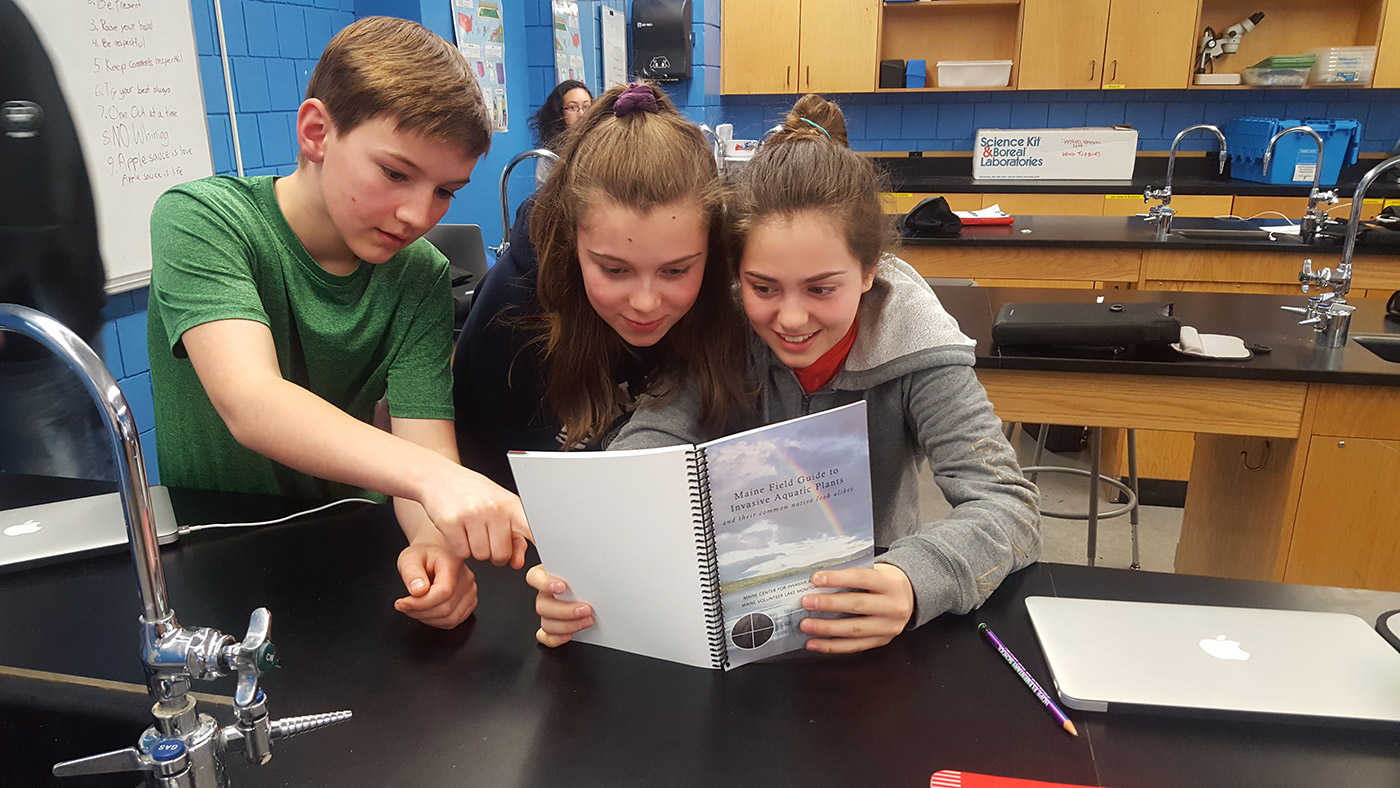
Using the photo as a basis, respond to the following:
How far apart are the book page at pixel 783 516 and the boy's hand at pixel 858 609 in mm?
12

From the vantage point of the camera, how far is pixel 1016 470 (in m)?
1.00

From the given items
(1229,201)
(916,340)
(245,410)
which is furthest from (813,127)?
(1229,201)

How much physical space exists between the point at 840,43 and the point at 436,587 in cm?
482

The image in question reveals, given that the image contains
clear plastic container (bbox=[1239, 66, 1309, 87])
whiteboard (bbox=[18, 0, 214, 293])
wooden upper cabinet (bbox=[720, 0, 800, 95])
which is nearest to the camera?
Result: whiteboard (bbox=[18, 0, 214, 293])

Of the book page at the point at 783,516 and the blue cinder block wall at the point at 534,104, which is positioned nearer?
the book page at the point at 783,516

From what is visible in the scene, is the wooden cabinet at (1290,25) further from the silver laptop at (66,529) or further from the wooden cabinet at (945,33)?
the silver laptop at (66,529)

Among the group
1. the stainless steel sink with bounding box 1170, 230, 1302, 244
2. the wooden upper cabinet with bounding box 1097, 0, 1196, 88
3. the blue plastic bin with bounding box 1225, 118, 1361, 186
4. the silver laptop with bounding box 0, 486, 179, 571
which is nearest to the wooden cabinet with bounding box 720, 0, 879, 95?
the wooden upper cabinet with bounding box 1097, 0, 1196, 88

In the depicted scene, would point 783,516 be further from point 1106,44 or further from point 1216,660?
point 1106,44

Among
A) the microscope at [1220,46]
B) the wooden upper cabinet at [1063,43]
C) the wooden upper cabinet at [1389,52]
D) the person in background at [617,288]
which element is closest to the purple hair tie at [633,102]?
the person in background at [617,288]

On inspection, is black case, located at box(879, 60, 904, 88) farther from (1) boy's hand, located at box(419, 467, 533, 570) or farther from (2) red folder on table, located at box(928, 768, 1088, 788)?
(2) red folder on table, located at box(928, 768, 1088, 788)

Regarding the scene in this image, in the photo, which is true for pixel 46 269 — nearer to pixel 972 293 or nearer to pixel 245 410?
pixel 245 410

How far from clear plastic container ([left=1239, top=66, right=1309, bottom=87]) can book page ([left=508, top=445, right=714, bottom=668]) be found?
5.09 meters

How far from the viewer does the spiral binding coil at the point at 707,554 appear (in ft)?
2.36

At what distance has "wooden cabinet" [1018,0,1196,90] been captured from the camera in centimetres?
460
